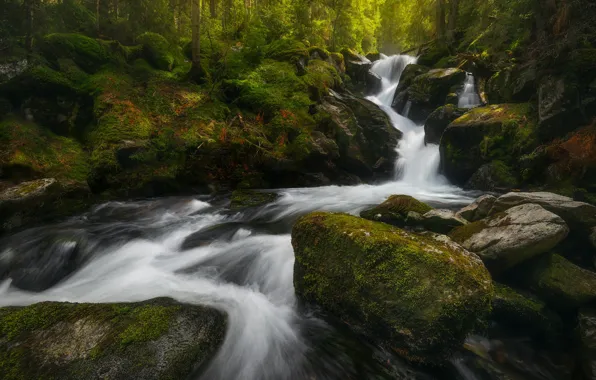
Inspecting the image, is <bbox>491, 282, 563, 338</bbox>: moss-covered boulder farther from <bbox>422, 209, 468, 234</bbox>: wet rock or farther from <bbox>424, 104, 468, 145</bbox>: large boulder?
<bbox>424, 104, 468, 145</bbox>: large boulder


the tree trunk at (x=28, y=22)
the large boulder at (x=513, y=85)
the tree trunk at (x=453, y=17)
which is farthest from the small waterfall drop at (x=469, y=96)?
the tree trunk at (x=28, y=22)

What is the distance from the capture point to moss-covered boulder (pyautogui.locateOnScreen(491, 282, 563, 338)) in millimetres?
4191

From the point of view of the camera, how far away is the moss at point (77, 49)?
10552 mm

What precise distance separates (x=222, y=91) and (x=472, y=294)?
12186 mm

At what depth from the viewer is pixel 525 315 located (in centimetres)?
421

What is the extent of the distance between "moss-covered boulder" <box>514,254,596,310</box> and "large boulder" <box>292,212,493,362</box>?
5.22ft

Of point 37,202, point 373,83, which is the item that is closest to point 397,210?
point 37,202

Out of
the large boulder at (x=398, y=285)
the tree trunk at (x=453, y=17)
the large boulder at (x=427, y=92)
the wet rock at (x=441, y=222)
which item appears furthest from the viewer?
the tree trunk at (x=453, y=17)

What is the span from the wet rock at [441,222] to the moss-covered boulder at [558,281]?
115cm

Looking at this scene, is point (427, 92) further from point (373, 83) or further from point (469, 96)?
point (373, 83)

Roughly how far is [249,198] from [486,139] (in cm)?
838

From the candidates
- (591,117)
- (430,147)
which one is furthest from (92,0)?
(591,117)

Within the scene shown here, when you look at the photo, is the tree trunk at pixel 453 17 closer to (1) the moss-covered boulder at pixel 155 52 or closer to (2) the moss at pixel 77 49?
(1) the moss-covered boulder at pixel 155 52

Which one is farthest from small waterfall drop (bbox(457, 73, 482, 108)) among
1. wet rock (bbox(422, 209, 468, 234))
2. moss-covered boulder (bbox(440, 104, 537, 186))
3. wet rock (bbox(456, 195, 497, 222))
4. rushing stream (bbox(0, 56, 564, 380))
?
wet rock (bbox(422, 209, 468, 234))
